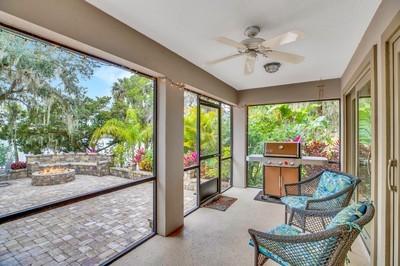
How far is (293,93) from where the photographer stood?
175 inches

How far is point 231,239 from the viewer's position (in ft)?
8.47

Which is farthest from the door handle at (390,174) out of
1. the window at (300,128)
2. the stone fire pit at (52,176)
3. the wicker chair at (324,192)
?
the window at (300,128)

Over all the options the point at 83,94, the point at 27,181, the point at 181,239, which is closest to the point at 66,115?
the point at 83,94

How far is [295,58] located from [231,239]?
227 centimetres

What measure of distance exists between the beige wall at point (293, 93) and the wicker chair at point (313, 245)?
3.44 metres

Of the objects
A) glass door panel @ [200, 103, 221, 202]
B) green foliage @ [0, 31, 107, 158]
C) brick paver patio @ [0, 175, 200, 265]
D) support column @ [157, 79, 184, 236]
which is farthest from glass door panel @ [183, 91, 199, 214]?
green foliage @ [0, 31, 107, 158]

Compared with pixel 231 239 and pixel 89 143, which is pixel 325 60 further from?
pixel 89 143

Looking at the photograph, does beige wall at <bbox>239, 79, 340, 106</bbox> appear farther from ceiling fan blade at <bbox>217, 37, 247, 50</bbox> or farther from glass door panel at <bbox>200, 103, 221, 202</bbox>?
ceiling fan blade at <bbox>217, 37, 247, 50</bbox>

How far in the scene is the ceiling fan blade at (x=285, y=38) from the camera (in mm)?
1610

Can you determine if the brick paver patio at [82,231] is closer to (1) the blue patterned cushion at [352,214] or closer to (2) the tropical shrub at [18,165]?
(2) the tropical shrub at [18,165]

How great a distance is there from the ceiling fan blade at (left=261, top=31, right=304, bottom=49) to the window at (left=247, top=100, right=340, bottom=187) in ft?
10.2

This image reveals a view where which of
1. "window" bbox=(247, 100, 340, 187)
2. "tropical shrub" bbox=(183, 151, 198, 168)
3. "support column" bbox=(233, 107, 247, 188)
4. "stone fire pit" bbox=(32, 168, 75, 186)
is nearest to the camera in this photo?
"stone fire pit" bbox=(32, 168, 75, 186)

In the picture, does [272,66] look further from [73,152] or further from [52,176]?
[52,176]

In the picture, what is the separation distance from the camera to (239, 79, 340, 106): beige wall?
4105mm
